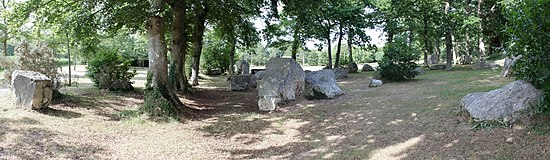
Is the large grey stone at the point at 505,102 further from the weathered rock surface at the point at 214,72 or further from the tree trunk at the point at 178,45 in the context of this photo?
the weathered rock surface at the point at 214,72

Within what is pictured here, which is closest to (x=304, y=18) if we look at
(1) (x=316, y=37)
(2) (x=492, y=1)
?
(1) (x=316, y=37)

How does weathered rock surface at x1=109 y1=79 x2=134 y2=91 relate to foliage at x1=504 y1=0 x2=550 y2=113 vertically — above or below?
below

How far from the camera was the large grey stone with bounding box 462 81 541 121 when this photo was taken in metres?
4.82

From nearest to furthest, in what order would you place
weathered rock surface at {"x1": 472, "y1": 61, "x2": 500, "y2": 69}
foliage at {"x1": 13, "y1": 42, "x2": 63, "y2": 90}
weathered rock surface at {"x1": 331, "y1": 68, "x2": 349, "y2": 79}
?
foliage at {"x1": 13, "y1": 42, "x2": 63, "y2": 90} < weathered rock surface at {"x1": 472, "y1": 61, "x2": 500, "y2": 69} < weathered rock surface at {"x1": 331, "y1": 68, "x2": 349, "y2": 79}

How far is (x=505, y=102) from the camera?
16.7ft

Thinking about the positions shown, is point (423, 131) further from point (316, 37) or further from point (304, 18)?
point (316, 37)

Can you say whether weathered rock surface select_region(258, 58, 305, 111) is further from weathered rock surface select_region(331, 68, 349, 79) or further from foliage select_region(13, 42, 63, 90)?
weathered rock surface select_region(331, 68, 349, 79)

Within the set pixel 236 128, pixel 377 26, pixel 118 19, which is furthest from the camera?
pixel 377 26

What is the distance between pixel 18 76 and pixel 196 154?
13.2 feet

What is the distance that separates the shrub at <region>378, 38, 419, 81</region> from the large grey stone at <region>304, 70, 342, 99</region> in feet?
11.8

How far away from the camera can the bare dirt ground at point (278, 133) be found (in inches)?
183

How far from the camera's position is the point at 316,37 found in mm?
23641

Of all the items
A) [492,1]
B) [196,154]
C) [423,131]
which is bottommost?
[196,154]

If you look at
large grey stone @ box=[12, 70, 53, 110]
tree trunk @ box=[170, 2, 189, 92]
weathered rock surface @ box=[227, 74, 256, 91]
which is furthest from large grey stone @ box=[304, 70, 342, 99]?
large grey stone @ box=[12, 70, 53, 110]
